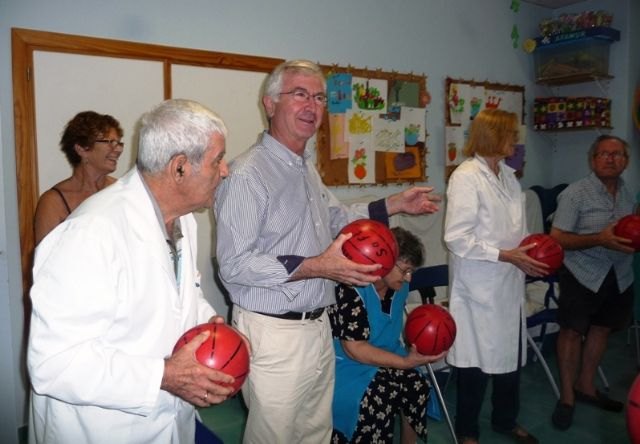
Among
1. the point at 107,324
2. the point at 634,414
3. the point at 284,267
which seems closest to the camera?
the point at 634,414

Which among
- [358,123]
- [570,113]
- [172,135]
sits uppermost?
[570,113]

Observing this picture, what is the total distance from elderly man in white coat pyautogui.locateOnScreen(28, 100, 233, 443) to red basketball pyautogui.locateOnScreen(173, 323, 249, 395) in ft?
0.12

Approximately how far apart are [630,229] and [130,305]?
2.64 meters

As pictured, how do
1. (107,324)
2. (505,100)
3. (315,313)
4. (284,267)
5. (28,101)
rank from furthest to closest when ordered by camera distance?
1. (505,100)
2. (28,101)
3. (315,313)
4. (284,267)
5. (107,324)

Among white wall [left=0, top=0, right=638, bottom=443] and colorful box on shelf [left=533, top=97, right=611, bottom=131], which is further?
colorful box on shelf [left=533, top=97, right=611, bottom=131]

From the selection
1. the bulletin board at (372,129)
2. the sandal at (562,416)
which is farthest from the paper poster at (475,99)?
the sandal at (562,416)

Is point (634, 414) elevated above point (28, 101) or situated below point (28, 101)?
below

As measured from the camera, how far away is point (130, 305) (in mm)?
1315

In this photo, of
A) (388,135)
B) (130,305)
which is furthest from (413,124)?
(130,305)

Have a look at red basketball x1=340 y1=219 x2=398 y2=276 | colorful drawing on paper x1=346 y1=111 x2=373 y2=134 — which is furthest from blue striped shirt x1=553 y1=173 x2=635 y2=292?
colorful drawing on paper x1=346 y1=111 x2=373 y2=134

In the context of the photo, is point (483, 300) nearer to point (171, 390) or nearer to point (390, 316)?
point (390, 316)

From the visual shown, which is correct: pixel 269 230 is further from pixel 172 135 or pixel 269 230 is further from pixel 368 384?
pixel 368 384

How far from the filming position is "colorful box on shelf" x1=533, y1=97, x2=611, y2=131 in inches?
206

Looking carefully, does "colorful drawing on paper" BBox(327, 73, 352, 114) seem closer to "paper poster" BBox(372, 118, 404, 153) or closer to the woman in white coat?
"paper poster" BBox(372, 118, 404, 153)
